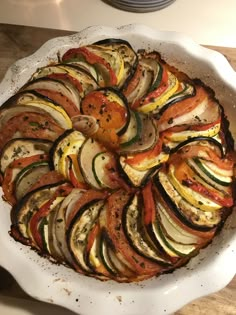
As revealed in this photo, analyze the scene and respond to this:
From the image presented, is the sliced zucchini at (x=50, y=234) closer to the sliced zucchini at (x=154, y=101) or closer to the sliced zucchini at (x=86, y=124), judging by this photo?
the sliced zucchini at (x=86, y=124)

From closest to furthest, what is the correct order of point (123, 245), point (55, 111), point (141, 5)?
point (123, 245) → point (55, 111) → point (141, 5)

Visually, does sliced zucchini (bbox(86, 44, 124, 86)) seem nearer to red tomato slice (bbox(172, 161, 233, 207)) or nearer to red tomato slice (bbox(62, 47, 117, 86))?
red tomato slice (bbox(62, 47, 117, 86))

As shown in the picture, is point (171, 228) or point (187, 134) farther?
point (187, 134)

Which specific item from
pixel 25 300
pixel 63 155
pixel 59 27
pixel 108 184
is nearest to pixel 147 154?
pixel 108 184

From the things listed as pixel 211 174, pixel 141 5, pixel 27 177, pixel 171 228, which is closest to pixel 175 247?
pixel 171 228

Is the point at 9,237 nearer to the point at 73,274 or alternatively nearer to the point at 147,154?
the point at 73,274

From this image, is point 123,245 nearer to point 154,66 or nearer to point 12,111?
point 12,111
